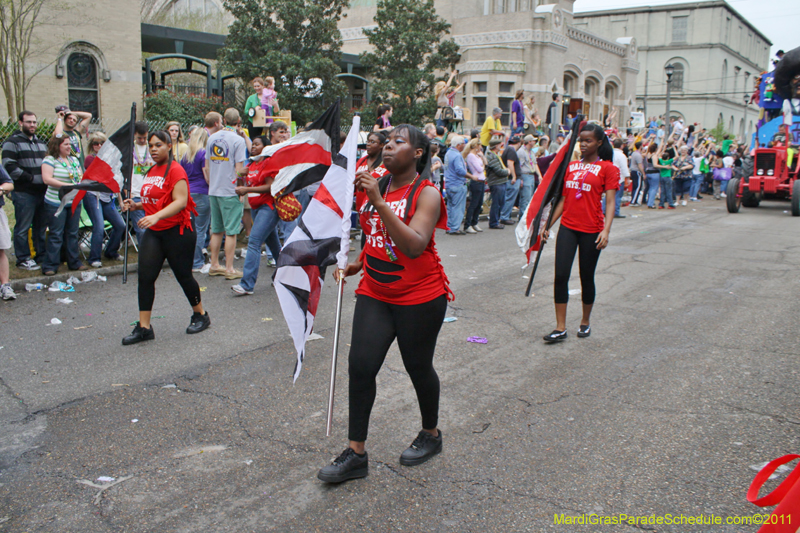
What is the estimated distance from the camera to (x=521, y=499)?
10.8 ft

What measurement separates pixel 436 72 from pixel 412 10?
563 centimetres

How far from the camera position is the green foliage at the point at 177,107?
61.6 feet

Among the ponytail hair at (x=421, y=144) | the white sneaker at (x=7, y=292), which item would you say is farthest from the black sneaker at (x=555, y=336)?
the white sneaker at (x=7, y=292)

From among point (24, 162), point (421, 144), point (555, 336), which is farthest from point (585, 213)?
point (24, 162)

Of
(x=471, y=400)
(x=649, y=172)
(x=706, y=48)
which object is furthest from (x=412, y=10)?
(x=706, y=48)

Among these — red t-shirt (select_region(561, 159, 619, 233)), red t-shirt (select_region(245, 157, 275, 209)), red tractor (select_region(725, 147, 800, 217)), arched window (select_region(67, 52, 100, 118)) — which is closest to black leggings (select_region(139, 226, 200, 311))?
red t-shirt (select_region(245, 157, 275, 209))

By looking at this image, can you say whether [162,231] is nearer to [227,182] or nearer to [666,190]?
[227,182]

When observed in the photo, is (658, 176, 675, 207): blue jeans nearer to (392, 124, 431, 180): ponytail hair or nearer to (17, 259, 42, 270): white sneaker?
(17, 259, 42, 270): white sneaker

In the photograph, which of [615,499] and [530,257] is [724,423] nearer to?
[615,499]

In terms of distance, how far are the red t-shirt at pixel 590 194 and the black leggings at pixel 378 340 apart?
280 cm

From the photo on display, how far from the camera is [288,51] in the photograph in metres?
23.5

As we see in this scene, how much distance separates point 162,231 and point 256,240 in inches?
75.6

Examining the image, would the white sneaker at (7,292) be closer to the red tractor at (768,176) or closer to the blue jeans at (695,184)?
the red tractor at (768,176)

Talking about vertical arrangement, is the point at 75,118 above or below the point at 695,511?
above
